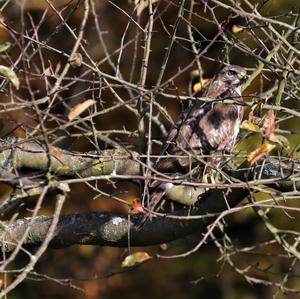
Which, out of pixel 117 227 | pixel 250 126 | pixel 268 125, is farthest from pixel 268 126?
pixel 117 227

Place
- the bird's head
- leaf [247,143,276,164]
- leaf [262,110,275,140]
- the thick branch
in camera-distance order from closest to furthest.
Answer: leaf [262,110,275,140] < leaf [247,143,276,164] < the thick branch < the bird's head

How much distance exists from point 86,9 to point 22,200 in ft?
3.72

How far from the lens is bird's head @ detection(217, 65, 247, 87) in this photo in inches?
276

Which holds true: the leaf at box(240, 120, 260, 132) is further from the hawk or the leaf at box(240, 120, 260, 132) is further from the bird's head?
the bird's head

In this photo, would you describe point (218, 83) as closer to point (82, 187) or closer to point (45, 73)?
point (45, 73)

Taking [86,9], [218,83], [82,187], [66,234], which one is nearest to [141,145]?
[66,234]

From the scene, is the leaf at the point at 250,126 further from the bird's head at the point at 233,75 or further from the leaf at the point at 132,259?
the bird's head at the point at 233,75

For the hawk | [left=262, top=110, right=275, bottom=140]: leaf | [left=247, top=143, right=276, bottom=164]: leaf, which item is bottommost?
the hawk

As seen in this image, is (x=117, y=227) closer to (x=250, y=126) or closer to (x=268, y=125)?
(x=250, y=126)

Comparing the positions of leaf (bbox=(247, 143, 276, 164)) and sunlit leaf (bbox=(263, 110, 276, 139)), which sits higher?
sunlit leaf (bbox=(263, 110, 276, 139))

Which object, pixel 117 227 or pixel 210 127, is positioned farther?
pixel 210 127

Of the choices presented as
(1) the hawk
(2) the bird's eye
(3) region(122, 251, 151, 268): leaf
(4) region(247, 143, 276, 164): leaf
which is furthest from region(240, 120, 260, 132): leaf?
(2) the bird's eye

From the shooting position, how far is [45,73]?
498 centimetres

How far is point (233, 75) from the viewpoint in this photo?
713cm
